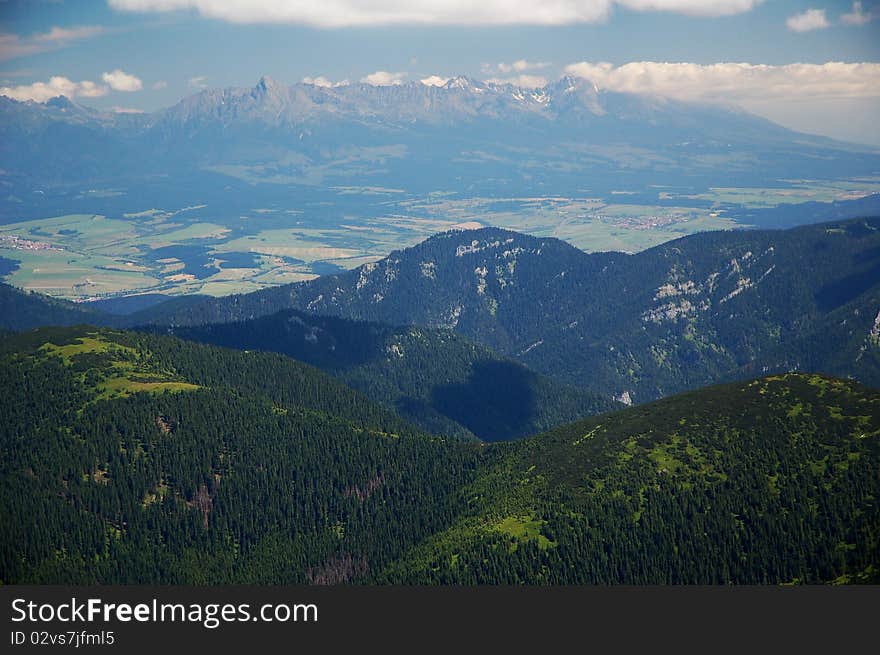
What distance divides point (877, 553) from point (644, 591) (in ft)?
245

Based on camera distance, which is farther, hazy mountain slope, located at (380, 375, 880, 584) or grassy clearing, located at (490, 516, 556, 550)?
grassy clearing, located at (490, 516, 556, 550)

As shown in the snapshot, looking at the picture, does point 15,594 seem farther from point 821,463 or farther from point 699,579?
point 821,463

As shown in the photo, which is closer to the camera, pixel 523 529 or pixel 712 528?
pixel 712 528

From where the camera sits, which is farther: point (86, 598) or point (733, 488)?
point (733, 488)

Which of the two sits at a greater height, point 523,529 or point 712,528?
point 712,528

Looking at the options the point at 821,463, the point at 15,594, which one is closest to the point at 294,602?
the point at 15,594

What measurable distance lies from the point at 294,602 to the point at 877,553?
334ft

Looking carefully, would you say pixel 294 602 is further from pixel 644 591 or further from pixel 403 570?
pixel 403 570

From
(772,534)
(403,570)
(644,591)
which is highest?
(644,591)

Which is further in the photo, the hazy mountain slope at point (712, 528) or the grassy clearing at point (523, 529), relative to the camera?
the grassy clearing at point (523, 529)

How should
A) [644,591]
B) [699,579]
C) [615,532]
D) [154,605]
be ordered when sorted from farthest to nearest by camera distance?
1. [615,532]
2. [699,579]
3. [644,591]
4. [154,605]

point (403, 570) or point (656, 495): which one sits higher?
point (656, 495)

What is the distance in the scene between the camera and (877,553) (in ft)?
545

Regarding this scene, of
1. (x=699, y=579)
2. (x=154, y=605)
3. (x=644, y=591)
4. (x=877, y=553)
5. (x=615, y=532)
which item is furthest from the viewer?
(x=615, y=532)
